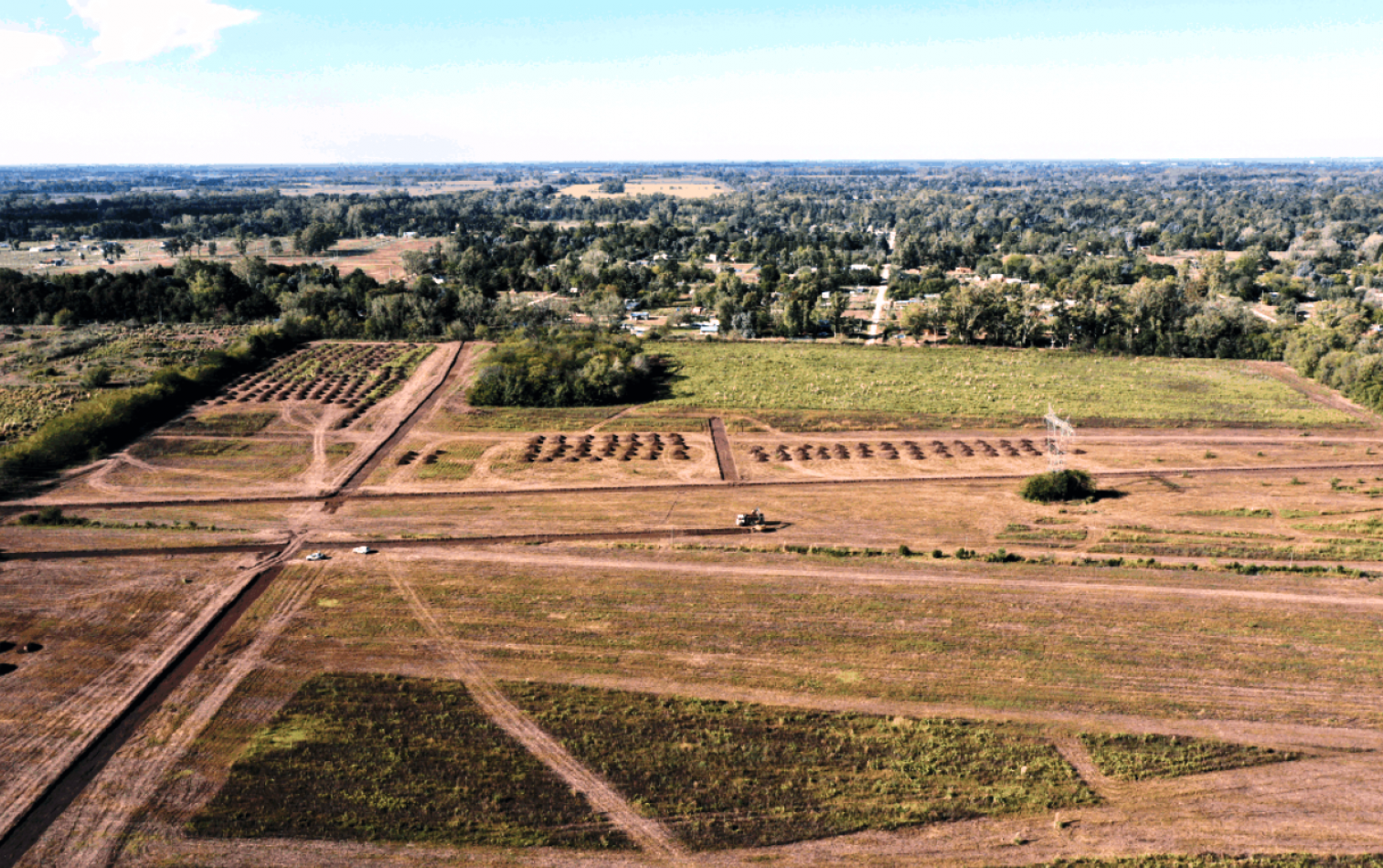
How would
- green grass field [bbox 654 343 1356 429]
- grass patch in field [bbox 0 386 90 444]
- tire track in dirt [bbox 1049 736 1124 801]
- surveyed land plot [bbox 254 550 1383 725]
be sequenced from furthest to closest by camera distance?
1. green grass field [bbox 654 343 1356 429]
2. grass patch in field [bbox 0 386 90 444]
3. surveyed land plot [bbox 254 550 1383 725]
4. tire track in dirt [bbox 1049 736 1124 801]

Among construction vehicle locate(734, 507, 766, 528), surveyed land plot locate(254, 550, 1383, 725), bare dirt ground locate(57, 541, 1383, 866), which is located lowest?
bare dirt ground locate(57, 541, 1383, 866)

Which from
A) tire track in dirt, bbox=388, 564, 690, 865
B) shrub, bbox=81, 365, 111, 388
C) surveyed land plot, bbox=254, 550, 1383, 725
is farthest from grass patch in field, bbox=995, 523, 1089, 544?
shrub, bbox=81, 365, 111, 388

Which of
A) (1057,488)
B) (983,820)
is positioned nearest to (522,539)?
(983,820)

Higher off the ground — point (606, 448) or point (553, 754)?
point (606, 448)

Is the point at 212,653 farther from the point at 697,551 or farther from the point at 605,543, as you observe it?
the point at 697,551

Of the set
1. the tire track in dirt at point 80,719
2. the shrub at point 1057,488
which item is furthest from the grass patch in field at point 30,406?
the shrub at point 1057,488

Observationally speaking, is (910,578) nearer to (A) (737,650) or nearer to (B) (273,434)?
(A) (737,650)

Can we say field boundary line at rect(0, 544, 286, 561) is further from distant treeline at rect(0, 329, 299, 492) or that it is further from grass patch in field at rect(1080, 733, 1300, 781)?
grass patch in field at rect(1080, 733, 1300, 781)
